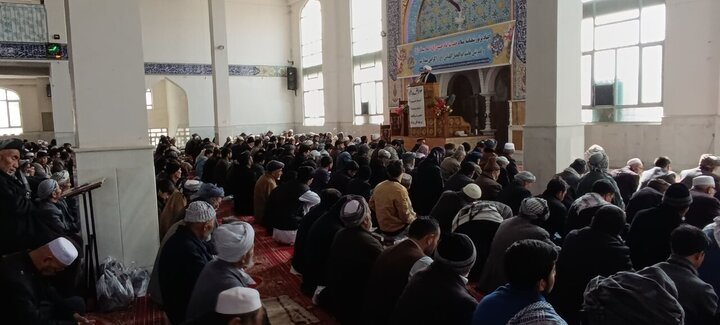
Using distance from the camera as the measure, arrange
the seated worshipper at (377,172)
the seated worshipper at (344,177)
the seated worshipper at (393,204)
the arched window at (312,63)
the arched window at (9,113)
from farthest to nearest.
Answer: the arched window at (312,63) < the arched window at (9,113) < the seated worshipper at (377,172) < the seated worshipper at (344,177) < the seated worshipper at (393,204)

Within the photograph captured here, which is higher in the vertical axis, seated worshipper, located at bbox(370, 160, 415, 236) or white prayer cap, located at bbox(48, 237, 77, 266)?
white prayer cap, located at bbox(48, 237, 77, 266)

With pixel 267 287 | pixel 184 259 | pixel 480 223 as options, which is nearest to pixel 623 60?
pixel 480 223

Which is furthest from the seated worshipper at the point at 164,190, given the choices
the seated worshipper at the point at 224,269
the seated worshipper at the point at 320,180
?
the seated worshipper at the point at 224,269

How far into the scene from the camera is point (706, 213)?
3277 millimetres

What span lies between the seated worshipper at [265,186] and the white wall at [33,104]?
1195 centimetres

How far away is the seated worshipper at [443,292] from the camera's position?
1.96 m

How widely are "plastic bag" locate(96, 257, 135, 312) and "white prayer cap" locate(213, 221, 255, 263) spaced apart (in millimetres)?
1656

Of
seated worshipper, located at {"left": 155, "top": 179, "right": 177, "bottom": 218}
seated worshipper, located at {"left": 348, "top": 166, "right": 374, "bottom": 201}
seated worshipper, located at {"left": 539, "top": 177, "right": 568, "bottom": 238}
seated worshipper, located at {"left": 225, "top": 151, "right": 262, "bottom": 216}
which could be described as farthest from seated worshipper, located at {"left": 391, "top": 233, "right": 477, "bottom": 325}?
seated worshipper, located at {"left": 225, "top": 151, "right": 262, "bottom": 216}

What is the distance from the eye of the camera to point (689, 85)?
735 centimetres

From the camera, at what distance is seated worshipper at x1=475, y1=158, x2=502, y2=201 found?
14.3 ft

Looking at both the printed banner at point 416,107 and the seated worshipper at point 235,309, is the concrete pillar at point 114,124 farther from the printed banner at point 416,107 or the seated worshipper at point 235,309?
the printed banner at point 416,107

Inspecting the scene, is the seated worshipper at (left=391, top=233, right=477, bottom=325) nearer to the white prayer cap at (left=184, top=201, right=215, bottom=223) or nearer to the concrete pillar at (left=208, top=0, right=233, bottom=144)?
the white prayer cap at (left=184, top=201, right=215, bottom=223)

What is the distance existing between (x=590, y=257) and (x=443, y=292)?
3.18 ft

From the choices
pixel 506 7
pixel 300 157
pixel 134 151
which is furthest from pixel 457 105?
pixel 134 151
